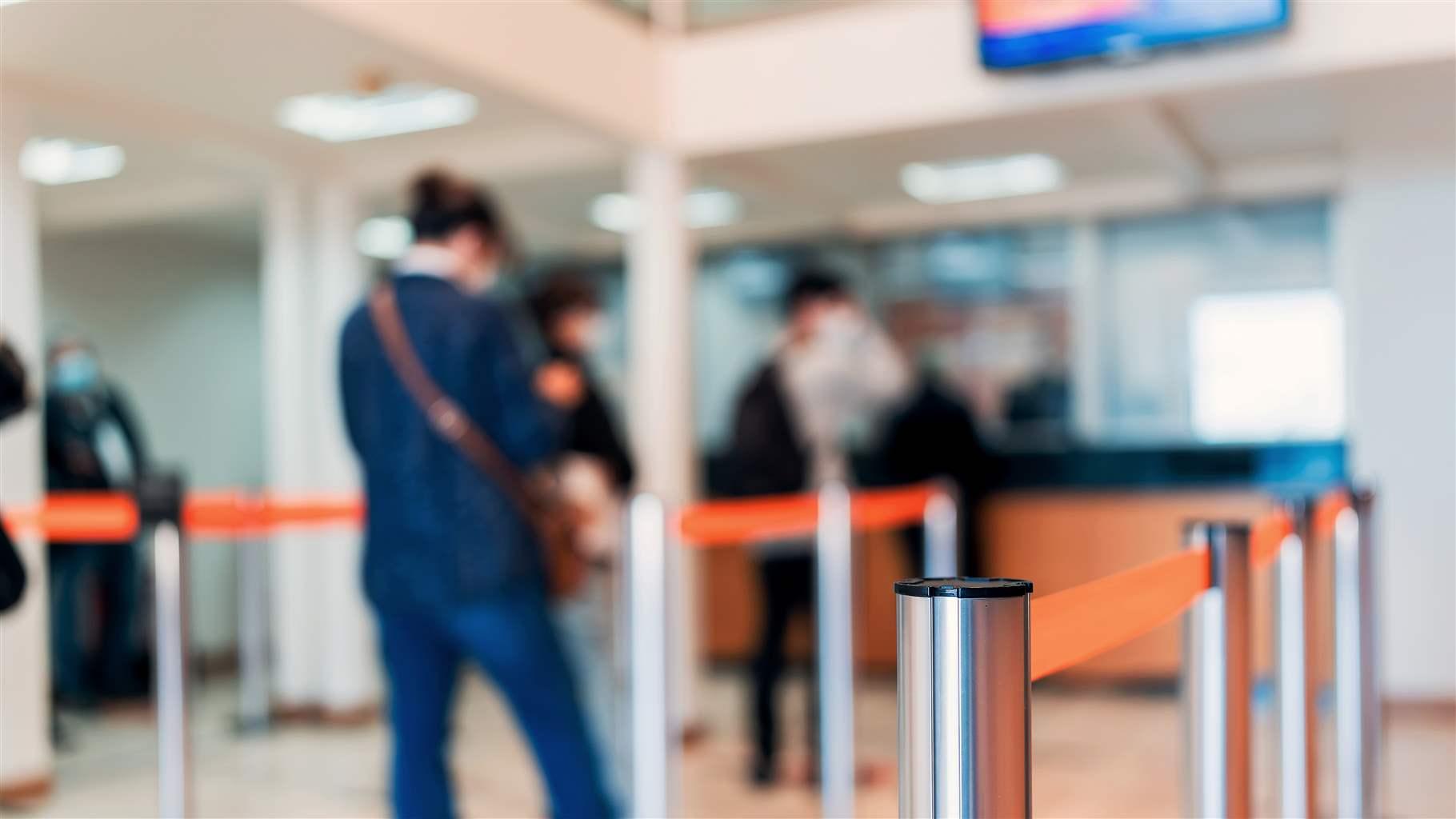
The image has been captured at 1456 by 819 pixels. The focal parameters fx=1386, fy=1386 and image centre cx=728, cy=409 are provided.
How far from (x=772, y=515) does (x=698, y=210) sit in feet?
12.8

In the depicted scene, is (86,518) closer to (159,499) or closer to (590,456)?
(159,499)

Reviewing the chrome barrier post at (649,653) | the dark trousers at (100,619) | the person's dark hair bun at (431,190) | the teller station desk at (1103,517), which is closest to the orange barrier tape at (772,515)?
the chrome barrier post at (649,653)

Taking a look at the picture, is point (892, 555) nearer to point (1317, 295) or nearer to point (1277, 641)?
point (1317, 295)

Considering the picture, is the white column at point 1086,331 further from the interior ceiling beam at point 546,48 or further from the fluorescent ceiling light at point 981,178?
the interior ceiling beam at point 546,48

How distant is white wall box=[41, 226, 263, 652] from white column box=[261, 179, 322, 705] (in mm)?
70

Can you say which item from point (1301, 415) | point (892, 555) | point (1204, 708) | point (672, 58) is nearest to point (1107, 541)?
point (892, 555)

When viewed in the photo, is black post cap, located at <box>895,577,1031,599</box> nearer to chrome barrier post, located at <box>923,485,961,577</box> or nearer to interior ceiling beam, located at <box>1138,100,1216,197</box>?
chrome barrier post, located at <box>923,485,961,577</box>

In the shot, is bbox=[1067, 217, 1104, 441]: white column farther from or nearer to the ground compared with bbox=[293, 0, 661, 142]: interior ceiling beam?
nearer to the ground

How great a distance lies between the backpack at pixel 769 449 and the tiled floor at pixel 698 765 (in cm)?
99

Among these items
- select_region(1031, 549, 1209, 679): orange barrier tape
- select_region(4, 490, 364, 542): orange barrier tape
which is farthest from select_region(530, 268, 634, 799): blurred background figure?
select_region(1031, 549, 1209, 679): orange barrier tape

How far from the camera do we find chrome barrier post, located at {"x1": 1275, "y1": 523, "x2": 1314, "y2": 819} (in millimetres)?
2850

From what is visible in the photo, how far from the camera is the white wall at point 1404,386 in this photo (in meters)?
4.77

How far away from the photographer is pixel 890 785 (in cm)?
447

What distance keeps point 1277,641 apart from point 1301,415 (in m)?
4.56
